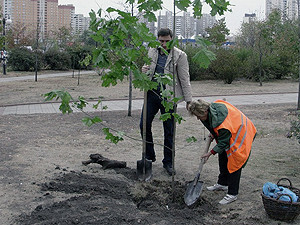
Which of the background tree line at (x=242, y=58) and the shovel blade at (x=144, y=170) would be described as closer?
the shovel blade at (x=144, y=170)

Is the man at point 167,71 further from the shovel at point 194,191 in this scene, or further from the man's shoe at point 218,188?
the shovel at point 194,191

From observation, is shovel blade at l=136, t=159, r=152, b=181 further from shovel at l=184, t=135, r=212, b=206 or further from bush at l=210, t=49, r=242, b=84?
bush at l=210, t=49, r=242, b=84

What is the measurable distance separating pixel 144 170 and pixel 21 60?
81.0ft

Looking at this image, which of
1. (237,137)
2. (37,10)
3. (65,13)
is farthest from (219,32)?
(65,13)

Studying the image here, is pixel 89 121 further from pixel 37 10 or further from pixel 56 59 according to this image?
pixel 37 10

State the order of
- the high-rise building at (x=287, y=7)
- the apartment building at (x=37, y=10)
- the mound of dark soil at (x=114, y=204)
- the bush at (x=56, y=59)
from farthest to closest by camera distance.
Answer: the apartment building at (x=37, y=10), the bush at (x=56, y=59), the high-rise building at (x=287, y=7), the mound of dark soil at (x=114, y=204)

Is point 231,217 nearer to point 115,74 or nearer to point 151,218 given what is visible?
point 151,218

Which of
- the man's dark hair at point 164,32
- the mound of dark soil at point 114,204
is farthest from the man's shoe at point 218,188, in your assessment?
the man's dark hair at point 164,32

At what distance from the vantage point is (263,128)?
8.26 meters

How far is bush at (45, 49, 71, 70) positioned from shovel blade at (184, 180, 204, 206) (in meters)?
26.7

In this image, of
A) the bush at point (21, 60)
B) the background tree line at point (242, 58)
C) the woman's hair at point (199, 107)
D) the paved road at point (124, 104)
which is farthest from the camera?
the bush at point (21, 60)

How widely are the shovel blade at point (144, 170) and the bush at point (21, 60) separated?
2421 centimetres

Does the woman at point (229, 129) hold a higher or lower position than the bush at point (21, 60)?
lower

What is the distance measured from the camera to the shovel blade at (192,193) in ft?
13.4
